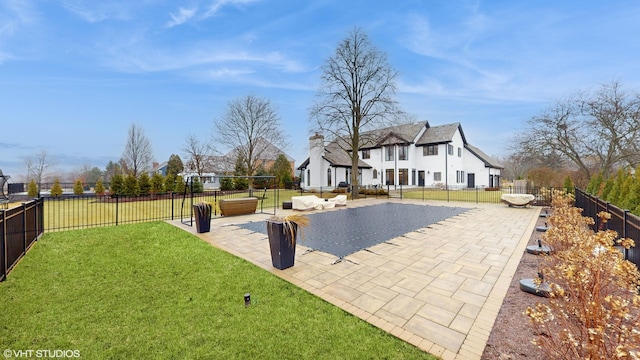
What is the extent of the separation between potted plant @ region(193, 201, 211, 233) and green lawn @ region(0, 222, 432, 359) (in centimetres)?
206

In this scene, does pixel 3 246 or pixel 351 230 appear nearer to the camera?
pixel 3 246

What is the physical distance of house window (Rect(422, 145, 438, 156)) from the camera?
91.2 ft

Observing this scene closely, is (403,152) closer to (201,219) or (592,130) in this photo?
(592,130)

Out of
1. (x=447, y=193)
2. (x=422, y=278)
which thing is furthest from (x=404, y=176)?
(x=422, y=278)

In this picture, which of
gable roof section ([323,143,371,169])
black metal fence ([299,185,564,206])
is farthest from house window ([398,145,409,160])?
gable roof section ([323,143,371,169])

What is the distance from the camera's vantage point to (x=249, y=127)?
992 inches

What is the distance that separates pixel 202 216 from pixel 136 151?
2659cm

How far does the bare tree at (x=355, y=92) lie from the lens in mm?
19812

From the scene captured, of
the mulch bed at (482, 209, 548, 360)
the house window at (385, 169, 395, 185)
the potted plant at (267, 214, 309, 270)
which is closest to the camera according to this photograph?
the mulch bed at (482, 209, 548, 360)

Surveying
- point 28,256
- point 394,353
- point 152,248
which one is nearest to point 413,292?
point 394,353

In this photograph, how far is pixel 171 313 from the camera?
10.9ft

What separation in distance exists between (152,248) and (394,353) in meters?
5.74

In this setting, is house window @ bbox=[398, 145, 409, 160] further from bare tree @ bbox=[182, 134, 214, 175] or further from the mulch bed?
the mulch bed

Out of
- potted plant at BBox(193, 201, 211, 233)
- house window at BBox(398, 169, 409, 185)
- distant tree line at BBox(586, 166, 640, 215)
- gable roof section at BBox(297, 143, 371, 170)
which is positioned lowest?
potted plant at BBox(193, 201, 211, 233)
